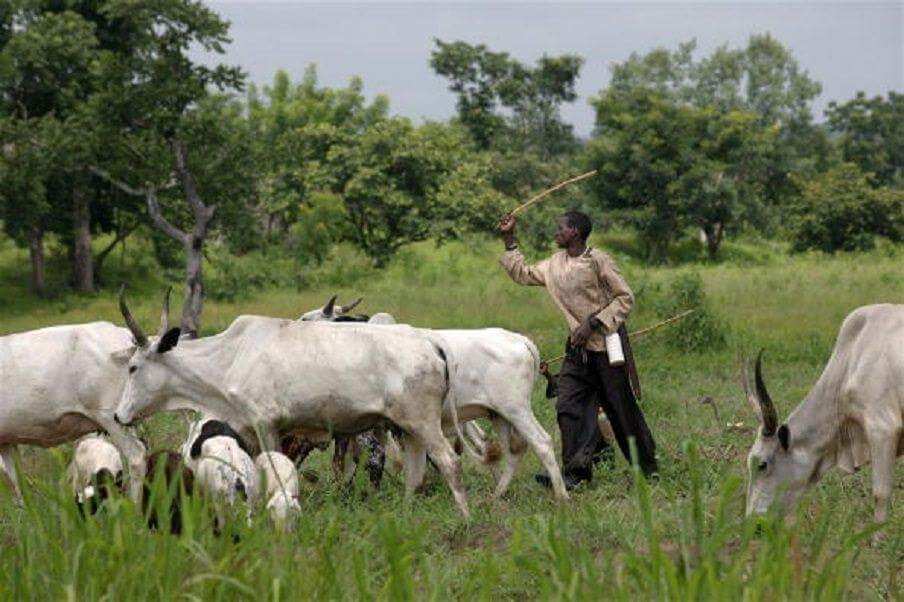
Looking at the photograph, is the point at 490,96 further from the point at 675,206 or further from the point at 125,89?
the point at 125,89

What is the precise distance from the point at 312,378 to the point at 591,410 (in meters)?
1.98

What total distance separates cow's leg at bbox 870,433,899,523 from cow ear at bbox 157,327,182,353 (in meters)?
3.73

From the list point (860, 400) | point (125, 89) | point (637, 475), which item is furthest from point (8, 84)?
point (637, 475)

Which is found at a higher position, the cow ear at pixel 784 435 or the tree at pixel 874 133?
the cow ear at pixel 784 435

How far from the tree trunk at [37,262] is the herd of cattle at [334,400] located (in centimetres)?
2021

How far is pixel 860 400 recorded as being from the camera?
623 centimetres

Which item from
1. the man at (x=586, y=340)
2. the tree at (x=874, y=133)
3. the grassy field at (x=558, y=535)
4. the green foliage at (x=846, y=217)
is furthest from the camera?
the tree at (x=874, y=133)

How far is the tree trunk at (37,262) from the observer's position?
27.5 metres

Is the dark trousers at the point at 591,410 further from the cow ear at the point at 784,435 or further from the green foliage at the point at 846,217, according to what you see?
the green foliage at the point at 846,217

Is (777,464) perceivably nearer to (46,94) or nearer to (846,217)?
(46,94)

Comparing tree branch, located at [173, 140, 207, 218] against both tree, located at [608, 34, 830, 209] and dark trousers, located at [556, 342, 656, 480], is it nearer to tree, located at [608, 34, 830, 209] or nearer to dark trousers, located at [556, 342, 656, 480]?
dark trousers, located at [556, 342, 656, 480]

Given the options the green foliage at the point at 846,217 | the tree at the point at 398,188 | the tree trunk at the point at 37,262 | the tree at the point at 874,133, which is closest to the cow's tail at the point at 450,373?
the tree trunk at the point at 37,262

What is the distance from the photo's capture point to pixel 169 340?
7211 mm

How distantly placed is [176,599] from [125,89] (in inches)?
744
